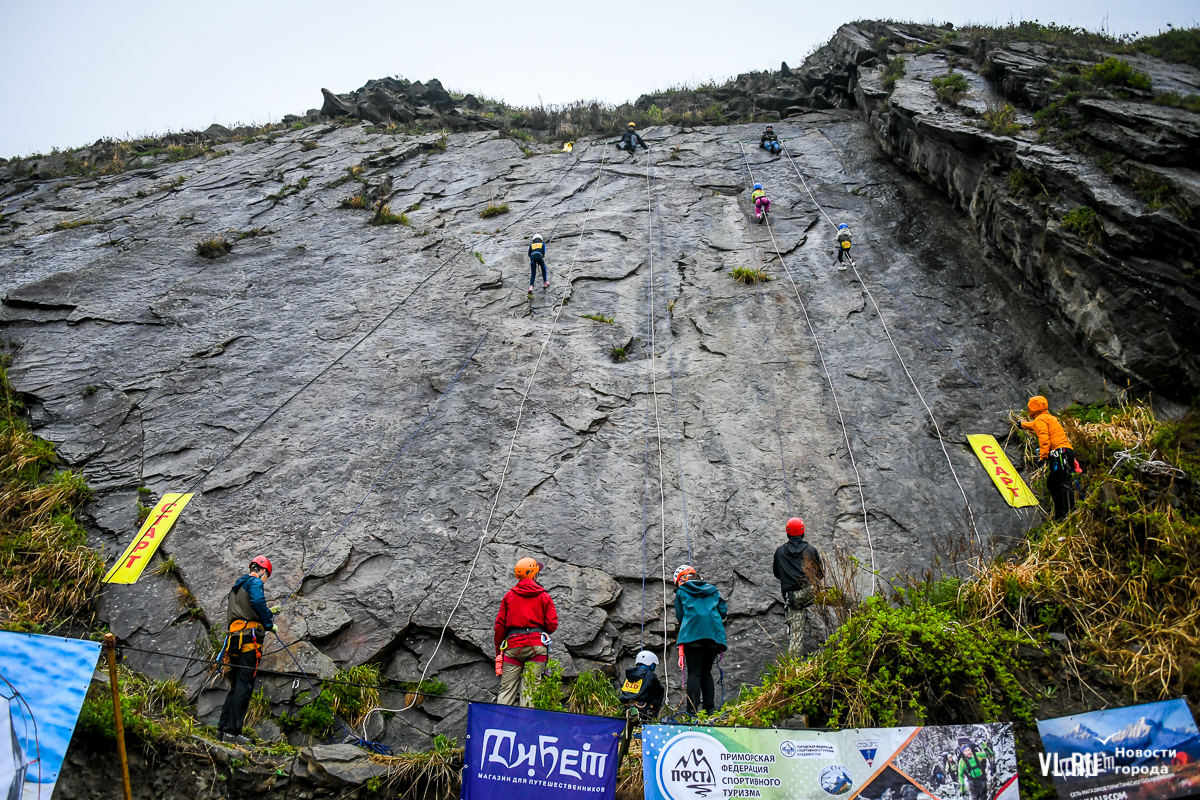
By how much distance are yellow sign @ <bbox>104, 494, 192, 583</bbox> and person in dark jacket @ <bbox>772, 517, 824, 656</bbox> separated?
6.89 m

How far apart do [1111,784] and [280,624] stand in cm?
687

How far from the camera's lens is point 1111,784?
12.7 ft

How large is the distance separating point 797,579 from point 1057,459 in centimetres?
296

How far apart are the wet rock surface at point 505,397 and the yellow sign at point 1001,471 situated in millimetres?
167

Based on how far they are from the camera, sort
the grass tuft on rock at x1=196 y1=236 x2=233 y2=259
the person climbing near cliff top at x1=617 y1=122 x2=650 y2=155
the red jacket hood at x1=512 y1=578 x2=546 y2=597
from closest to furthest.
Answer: the red jacket hood at x1=512 y1=578 x2=546 y2=597, the grass tuft on rock at x1=196 y1=236 x2=233 y2=259, the person climbing near cliff top at x1=617 y1=122 x2=650 y2=155

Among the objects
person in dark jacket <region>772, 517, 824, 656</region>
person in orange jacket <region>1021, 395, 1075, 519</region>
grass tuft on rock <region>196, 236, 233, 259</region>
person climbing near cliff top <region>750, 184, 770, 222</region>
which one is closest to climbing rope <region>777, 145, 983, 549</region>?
person in orange jacket <region>1021, 395, 1075, 519</region>

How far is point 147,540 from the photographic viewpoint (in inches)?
296

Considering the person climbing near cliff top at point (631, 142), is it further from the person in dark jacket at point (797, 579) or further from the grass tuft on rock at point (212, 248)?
the person in dark jacket at point (797, 579)

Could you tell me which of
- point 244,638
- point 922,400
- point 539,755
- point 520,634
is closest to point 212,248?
point 244,638

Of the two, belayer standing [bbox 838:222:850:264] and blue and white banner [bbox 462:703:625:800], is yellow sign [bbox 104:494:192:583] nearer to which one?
blue and white banner [bbox 462:703:625:800]

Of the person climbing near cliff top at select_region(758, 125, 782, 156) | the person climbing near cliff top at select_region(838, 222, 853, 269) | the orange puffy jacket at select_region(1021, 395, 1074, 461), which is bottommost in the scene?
the orange puffy jacket at select_region(1021, 395, 1074, 461)

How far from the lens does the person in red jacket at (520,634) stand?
557cm

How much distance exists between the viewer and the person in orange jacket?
21.6 feet

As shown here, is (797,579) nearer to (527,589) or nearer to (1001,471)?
(527,589)
